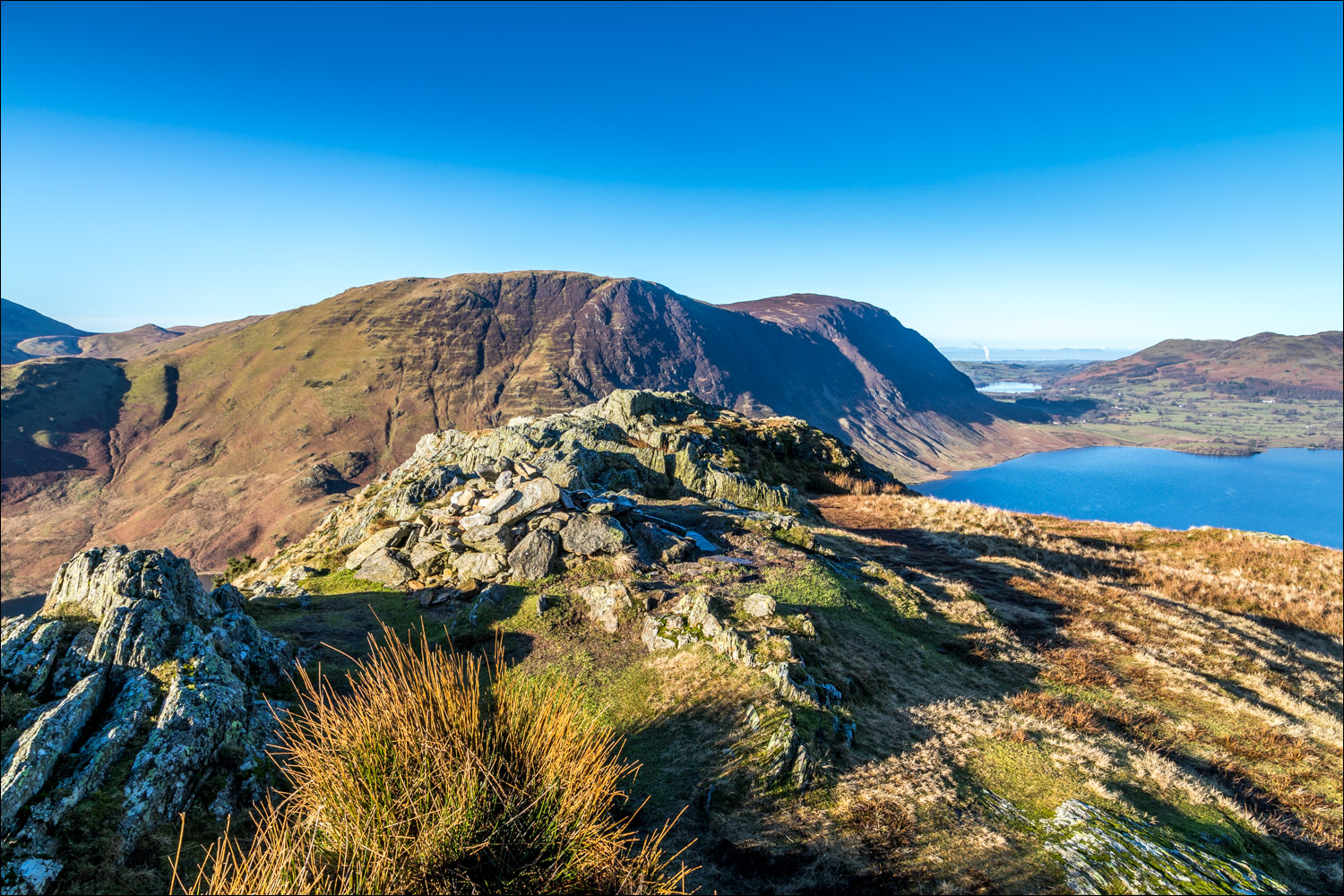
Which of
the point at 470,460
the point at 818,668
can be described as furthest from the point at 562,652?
the point at 470,460

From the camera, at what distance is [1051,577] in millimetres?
19203

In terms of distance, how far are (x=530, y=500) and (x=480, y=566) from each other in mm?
2238

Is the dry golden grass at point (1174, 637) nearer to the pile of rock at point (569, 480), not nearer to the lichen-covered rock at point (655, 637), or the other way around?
the lichen-covered rock at point (655, 637)

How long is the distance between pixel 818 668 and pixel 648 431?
21.7m

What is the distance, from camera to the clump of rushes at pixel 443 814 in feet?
12.3

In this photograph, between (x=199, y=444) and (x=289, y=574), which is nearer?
(x=289, y=574)

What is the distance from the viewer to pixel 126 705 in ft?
22.0

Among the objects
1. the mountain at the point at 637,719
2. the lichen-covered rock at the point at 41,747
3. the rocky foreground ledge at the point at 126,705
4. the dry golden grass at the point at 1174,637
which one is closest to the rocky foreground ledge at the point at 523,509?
the mountain at the point at 637,719

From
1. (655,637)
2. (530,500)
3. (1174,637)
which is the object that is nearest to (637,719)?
(655,637)

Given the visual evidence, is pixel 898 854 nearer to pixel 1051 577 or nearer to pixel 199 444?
pixel 1051 577

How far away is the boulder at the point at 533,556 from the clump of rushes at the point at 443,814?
25.6 feet

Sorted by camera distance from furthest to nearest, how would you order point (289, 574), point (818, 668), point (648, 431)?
point (648, 431) < point (289, 574) < point (818, 668)

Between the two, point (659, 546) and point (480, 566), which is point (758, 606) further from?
point (480, 566)

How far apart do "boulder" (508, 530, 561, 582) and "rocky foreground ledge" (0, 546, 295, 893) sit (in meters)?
4.93
